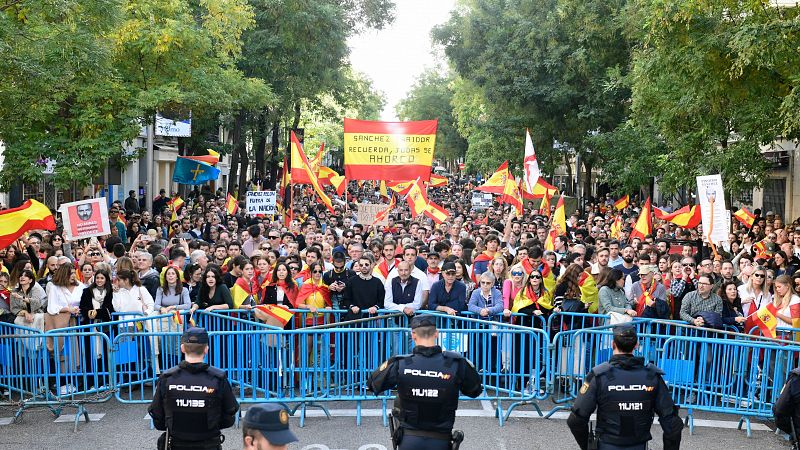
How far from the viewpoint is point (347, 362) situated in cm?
1009

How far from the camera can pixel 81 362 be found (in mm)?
10148

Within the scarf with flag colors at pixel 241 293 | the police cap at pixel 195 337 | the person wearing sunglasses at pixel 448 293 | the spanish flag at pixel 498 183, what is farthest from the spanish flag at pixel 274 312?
the spanish flag at pixel 498 183

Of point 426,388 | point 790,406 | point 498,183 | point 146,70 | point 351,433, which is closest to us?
point 426,388

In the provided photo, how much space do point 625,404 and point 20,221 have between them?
9.60 m

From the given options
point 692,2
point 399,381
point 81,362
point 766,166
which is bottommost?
point 81,362

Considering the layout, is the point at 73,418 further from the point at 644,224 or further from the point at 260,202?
the point at 260,202

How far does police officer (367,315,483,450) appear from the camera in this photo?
6605mm

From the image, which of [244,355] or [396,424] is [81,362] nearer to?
[244,355]

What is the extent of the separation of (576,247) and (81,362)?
753cm

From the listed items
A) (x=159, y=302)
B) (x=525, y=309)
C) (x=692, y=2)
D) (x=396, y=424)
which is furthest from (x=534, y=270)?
(x=692, y=2)

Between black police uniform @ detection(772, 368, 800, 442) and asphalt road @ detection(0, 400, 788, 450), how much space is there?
2232 millimetres

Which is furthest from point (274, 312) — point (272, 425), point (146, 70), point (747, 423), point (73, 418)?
point (146, 70)

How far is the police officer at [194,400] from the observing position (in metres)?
6.31

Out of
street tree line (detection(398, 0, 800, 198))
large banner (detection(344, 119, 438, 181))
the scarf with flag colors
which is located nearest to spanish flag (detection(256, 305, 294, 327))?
the scarf with flag colors
